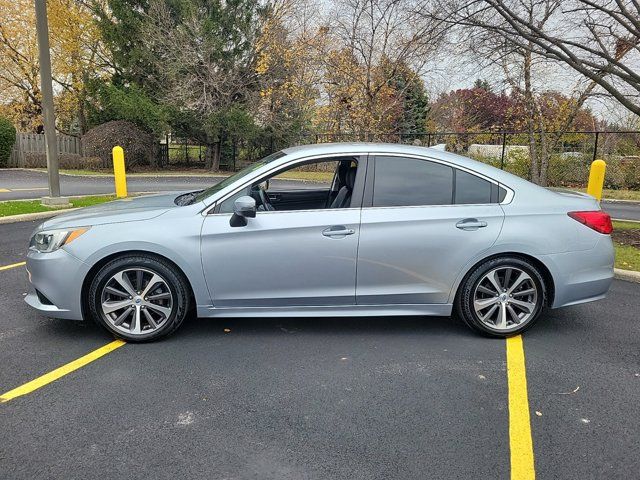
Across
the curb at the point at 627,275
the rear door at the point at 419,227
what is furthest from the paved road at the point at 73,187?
the rear door at the point at 419,227

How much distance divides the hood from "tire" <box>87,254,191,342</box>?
0.33 metres

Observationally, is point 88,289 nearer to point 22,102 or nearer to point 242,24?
point 242,24

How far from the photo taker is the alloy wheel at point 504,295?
4.14 m

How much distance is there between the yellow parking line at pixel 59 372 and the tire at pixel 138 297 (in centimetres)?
12

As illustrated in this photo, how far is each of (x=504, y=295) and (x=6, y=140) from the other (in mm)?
24790

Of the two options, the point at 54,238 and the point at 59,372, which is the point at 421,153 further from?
the point at 59,372

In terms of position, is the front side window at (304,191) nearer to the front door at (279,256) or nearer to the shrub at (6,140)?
the front door at (279,256)

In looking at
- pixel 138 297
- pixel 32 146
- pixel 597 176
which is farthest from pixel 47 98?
pixel 32 146

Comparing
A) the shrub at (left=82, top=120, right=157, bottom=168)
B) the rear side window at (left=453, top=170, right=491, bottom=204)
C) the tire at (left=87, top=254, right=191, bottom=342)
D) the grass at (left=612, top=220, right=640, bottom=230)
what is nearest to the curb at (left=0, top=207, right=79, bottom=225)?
the tire at (left=87, top=254, right=191, bottom=342)

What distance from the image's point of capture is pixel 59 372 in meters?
3.53

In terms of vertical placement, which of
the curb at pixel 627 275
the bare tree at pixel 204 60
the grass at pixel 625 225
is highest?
the bare tree at pixel 204 60

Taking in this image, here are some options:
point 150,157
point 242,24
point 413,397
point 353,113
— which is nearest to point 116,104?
point 150,157

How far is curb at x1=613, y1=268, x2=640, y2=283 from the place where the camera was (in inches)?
237

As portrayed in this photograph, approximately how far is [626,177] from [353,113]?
1055cm
